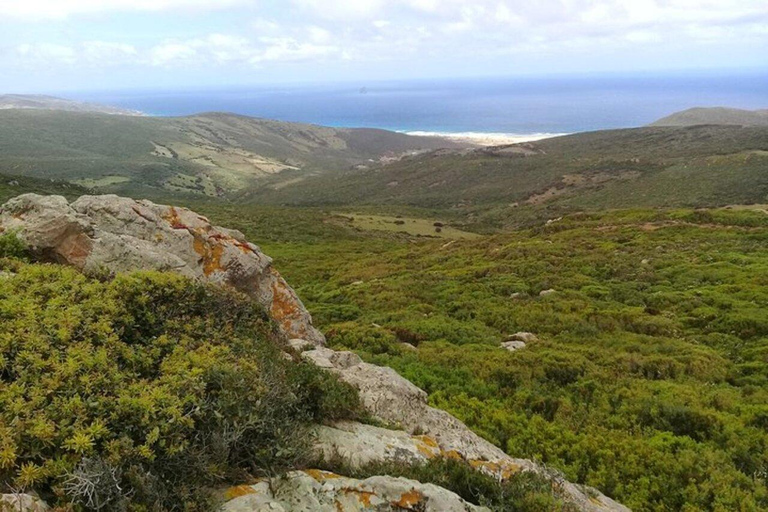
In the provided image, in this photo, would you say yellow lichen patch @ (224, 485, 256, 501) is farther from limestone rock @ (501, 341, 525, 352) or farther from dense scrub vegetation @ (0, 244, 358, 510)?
limestone rock @ (501, 341, 525, 352)

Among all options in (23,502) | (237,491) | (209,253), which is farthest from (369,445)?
(209,253)

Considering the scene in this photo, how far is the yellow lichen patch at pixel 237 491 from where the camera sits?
13.9 ft

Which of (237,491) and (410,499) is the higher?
(237,491)

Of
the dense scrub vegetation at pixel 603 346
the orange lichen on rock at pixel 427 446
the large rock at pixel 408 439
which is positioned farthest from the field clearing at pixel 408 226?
the orange lichen on rock at pixel 427 446

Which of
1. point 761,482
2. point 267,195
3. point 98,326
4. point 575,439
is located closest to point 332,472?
point 98,326

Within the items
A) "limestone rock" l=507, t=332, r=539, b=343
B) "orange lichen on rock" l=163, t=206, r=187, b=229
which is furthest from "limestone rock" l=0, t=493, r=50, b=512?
"limestone rock" l=507, t=332, r=539, b=343

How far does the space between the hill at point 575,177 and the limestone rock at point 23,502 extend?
73412 mm

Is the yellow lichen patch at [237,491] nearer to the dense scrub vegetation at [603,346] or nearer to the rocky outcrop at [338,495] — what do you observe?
the rocky outcrop at [338,495]

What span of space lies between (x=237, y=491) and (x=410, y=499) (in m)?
1.75

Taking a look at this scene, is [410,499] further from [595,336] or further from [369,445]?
[595,336]

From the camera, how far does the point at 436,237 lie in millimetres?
60812

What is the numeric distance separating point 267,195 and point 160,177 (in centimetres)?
5294

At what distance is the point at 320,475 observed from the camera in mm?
4836

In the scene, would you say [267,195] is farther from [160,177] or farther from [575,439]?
[575,439]
